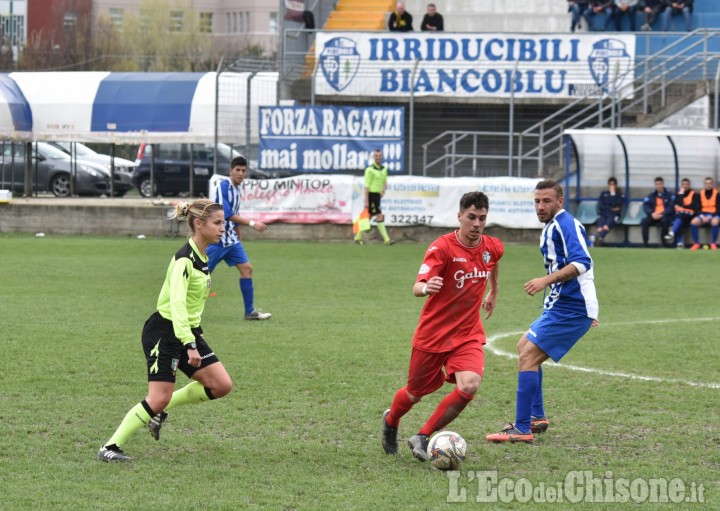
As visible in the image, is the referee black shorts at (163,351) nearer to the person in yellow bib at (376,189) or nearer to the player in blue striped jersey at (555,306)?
the player in blue striped jersey at (555,306)

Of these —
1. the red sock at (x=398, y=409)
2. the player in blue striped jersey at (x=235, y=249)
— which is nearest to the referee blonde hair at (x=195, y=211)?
the red sock at (x=398, y=409)

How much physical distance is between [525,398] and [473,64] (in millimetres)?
21643

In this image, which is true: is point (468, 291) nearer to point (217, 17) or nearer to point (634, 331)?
point (634, 331)

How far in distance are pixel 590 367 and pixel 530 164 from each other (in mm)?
17627

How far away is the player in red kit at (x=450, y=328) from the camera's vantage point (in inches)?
277

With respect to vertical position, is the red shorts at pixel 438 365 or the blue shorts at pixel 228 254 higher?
the blue shorts at pixel 228 254

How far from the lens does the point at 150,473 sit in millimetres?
6641

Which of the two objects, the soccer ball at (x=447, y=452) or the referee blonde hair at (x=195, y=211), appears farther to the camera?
the referee blonde hair at (x=195, y=211)

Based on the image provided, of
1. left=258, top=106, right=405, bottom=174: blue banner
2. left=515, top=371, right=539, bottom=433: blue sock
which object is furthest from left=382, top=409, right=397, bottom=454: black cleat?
left=258, top=106, right=405, bottom=174: blue banner

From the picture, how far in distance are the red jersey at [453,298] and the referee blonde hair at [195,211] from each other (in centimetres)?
133

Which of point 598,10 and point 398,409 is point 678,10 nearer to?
point 598,10

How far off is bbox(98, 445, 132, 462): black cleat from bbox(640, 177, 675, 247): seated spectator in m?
19.0

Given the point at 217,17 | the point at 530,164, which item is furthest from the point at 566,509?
the point at 217,17

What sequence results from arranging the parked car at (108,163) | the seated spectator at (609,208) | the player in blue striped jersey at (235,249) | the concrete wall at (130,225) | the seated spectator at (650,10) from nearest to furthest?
the player in blue striped jersey at (235,249), the seated spectator at (609,208), the concrete wall at (130,225), the seated spectator at (650,10), the parked car at (108,163)
